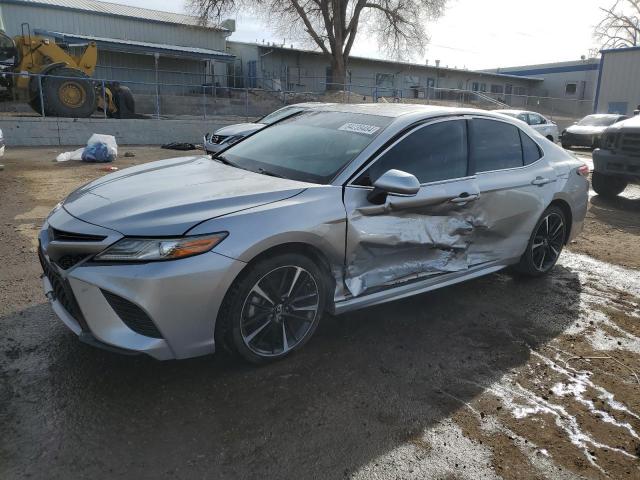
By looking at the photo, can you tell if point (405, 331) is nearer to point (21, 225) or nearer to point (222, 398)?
point (222, 398)

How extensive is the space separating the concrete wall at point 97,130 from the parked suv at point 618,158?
507 inches

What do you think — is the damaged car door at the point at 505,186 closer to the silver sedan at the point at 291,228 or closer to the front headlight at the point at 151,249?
the silver sedan at the point at 291,228

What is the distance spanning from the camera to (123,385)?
2.85 meters

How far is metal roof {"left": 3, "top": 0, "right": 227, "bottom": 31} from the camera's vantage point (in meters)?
28.7

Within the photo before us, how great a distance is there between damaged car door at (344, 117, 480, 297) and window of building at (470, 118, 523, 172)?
145mm

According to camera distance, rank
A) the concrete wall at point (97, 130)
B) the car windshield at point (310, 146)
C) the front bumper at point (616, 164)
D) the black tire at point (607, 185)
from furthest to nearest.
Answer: the concrete wall at point (97, 130) → the black tire at point (607, 185) → the front bumper at point (616, 164) → the car windshield at point (310, 146)

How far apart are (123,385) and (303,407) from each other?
103 cm

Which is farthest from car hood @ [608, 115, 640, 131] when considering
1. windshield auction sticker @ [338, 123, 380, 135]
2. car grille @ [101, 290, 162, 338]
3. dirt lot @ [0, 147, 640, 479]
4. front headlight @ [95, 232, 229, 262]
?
car grille @ [101, 290, 162, 338]

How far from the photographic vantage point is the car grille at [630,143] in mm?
8602

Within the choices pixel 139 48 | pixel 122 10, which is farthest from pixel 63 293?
pixel 122 10

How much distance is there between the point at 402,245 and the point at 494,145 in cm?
147

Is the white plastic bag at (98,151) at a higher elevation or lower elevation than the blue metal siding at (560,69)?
lower

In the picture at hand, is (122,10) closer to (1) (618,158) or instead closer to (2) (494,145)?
(1) (618,158)

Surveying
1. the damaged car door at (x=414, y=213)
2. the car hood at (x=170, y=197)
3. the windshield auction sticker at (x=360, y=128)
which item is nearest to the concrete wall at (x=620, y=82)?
the damaged car door at (x=414, y=213)
